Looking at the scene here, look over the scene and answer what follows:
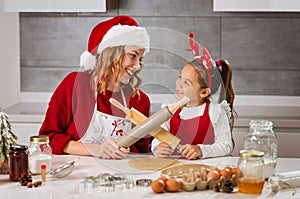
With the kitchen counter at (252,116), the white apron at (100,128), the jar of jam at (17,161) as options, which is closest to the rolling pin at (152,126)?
the white apron at (100,128)

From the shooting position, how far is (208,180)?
2152 mm

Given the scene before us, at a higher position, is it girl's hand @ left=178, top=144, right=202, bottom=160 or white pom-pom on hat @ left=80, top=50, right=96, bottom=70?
white pom-pom on hat @ left=80, top=50, right=96, bottom=70

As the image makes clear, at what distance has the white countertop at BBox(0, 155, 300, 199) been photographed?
2.09 meters

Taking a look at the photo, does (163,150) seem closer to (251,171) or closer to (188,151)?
(188,151)

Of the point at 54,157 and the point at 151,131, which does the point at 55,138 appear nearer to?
the point at 54,157

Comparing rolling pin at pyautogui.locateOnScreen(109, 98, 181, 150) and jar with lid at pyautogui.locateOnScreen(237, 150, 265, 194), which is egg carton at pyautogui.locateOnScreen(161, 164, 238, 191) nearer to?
jar with lid at pyautogui.locateOnScreen(237, 150, 265, 194)

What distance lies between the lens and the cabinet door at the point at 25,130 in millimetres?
3676

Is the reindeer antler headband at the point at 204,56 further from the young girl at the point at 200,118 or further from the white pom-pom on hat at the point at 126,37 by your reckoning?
the white pom-pom on hat at the point at 126,37

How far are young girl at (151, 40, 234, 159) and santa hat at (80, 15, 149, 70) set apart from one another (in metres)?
0.20

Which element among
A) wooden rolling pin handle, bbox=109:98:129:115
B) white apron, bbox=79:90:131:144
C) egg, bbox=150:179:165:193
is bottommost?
egg, bbox=150:179:165:193

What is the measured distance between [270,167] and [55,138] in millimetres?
909

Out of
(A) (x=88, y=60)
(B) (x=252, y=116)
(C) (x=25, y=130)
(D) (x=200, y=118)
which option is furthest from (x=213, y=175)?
(C) (x=25, y=130)

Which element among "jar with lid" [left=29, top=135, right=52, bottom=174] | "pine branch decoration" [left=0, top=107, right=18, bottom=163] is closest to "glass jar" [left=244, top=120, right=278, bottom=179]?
"jar with lid" [left=29, top=135, right=52, bottom=174]

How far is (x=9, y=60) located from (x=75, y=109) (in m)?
1.41
